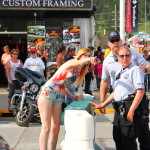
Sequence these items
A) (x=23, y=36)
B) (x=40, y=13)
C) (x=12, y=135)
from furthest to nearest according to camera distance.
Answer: (x=23, y=36)
(x=40, y=13)
(x=12, y=135)

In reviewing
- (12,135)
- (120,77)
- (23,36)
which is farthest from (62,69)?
(23,36)

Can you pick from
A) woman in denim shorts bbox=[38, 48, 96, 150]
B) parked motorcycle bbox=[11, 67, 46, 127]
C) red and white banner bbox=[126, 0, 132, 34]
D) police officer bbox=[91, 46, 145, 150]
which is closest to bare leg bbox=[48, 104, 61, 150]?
woman in denim shorts bbox=[38, 48, 96, 150]

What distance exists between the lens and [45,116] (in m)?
5.69

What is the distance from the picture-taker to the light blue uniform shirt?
496cm

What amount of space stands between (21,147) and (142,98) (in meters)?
2.84

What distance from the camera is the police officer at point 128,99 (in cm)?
493

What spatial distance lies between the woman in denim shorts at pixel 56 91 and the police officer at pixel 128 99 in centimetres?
48

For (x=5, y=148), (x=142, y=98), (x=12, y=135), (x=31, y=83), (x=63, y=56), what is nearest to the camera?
(x=5, y=148)

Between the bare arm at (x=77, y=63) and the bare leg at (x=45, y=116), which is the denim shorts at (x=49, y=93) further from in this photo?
the bare arm at (x=77, y=63)

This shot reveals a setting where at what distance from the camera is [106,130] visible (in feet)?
28.3

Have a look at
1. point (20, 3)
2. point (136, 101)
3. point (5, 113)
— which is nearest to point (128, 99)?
point (136, 101)

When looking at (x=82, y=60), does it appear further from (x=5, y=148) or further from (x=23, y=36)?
(x=23, y=36)

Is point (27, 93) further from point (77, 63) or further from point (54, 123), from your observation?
point (77, 63)

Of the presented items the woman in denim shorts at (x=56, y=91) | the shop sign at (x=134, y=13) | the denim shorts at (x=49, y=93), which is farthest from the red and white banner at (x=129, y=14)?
the denim shorts at (x=49, y=93)
